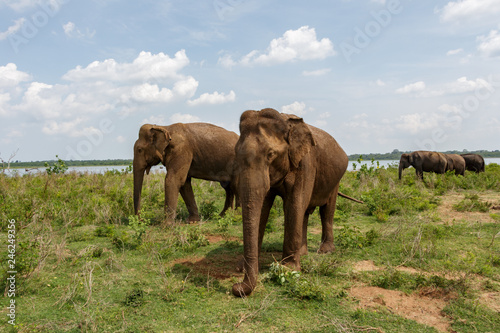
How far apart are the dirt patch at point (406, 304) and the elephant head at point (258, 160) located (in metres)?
1.53

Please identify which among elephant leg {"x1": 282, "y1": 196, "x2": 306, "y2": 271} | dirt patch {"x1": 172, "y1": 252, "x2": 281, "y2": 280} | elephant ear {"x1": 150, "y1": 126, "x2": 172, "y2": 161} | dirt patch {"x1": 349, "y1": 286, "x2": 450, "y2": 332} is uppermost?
elephant ear {"x1": 150, "y1": 126, "x2": 172, "y2": 161}

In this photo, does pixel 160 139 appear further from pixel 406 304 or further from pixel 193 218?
pixel 406 304

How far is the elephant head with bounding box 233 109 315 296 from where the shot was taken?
459 centimetres

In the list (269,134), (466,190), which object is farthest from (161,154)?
(466,190)

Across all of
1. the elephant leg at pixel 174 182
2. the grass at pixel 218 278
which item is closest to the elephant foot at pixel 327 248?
the grass at pixel 218 278

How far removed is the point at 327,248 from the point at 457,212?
6.19 metres

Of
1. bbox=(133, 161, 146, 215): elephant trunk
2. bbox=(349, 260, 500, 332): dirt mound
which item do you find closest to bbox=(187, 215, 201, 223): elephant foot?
bbox=(133, 161, 146, 215): elephant trunk

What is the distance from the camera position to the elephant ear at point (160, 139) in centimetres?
955

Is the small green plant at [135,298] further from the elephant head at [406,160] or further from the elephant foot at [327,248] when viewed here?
the elephant head at [406,160]

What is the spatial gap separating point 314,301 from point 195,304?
59.6 inches

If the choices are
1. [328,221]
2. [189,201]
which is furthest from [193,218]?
[328,221]

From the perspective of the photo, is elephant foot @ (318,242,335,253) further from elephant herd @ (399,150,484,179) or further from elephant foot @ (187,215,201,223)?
elephant herd @ (399,150,484,179)

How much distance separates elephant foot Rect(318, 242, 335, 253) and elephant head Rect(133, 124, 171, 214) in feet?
16.2

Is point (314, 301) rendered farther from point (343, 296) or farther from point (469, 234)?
point (469, 234)
